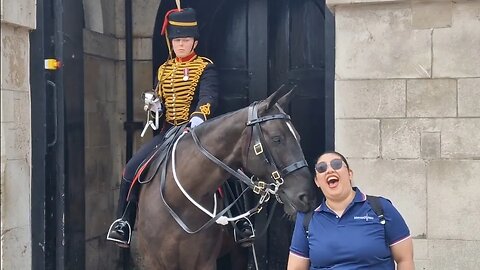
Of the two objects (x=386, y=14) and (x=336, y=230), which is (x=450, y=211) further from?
(x=336, y=230)

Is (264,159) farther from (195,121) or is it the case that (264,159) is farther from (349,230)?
(349,230)

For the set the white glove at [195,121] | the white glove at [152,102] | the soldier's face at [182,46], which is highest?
the soldier's face at [182,46]

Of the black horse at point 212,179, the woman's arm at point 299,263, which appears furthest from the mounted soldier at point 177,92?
the woman's arm at point 299,263

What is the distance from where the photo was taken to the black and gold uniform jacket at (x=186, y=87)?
6520 mm

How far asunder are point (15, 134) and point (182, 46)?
1.53m

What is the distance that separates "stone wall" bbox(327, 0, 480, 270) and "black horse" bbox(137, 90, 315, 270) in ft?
2.03

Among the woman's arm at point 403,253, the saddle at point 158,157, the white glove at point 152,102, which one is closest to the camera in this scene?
the woman's arm at point 403,253

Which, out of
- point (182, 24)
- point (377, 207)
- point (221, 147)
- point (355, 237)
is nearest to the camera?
point (355, 237)

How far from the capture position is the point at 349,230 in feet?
12.8

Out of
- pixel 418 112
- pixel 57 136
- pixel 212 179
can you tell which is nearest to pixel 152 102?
pixel 57 136

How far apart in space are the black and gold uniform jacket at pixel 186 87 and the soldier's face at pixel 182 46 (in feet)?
0.26

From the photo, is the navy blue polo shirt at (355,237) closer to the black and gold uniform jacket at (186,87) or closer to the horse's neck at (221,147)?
the horse's neck at (221,147)

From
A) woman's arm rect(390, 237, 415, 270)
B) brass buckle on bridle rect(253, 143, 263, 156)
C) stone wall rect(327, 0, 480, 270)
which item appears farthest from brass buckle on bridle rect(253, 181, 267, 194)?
woman's arm rect(390, 237, 415, 270)

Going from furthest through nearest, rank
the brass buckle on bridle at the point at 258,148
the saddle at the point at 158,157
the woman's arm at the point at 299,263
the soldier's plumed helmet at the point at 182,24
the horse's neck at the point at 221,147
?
the soldier's plumed helmet at the point at 182,24 → the saddle at the point at 158,157 → the horse's neck at the point at 221,147 → the brass buckle on bridle at the point at 258,148 → the woman's arm at the point at 299,263
